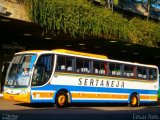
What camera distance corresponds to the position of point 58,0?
24328 millimetres

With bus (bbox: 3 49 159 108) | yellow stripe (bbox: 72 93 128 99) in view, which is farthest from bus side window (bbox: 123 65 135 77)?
yellow stripe (bbox: 72 93 128 99)

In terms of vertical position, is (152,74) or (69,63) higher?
(69,63)

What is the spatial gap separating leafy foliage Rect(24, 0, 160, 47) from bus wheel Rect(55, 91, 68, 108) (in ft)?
16.7

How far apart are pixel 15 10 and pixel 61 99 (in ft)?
19.6

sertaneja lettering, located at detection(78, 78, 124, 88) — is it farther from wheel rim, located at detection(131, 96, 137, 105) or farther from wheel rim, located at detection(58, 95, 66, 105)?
wheel rim, located at detection(131, 96, 137, 105)

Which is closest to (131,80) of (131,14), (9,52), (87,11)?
(87,11)

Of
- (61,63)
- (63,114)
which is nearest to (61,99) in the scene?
(61,63)

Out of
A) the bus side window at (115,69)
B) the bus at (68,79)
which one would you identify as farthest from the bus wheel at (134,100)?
the bus side window at (115,69)

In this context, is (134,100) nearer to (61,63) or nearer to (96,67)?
(96,67)

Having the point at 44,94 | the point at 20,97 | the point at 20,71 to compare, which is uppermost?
the point at 20,71

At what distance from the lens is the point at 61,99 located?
19953 millimetres

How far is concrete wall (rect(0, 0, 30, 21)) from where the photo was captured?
862 inches

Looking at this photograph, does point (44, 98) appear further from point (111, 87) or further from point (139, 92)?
point (139, 92)

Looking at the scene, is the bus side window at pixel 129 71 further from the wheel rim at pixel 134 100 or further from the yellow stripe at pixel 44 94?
the yellow stripe at pixel 44 94
